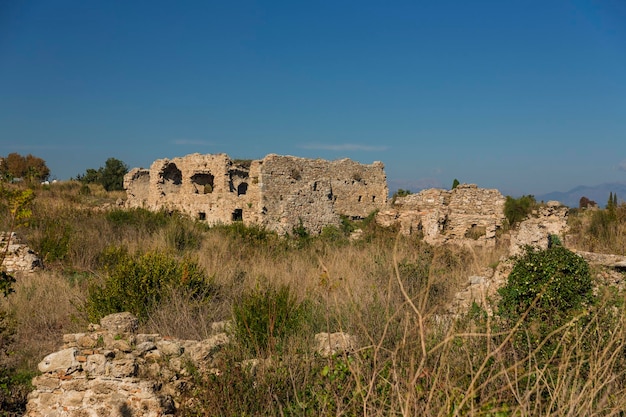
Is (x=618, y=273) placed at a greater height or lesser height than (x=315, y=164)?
lesser

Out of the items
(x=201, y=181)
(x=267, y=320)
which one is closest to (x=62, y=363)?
(x=267, y=320)

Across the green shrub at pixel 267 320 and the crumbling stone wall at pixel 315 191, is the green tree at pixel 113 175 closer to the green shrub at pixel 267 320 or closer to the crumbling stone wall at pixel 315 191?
the crumbling stone wall at pixel 315 191

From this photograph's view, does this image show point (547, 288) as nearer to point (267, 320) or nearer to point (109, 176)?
point (267, 320)

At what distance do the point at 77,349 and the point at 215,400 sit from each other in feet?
4.76

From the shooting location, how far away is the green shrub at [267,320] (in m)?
4.84

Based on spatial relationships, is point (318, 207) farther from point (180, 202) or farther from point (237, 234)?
point (180, 202)

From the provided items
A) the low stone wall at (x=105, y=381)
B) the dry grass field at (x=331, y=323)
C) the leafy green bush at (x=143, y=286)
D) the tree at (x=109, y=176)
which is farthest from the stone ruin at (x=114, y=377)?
the tree at (x=109, y=176)

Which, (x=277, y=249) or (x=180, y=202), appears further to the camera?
(x=180, y=202)

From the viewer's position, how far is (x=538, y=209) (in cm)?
1494

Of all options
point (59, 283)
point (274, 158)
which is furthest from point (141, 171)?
point (59, 283)

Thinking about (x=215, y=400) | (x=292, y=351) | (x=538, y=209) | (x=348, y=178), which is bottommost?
(x=215, y=400)

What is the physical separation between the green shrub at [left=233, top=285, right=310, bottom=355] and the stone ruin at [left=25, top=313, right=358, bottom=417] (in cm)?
44

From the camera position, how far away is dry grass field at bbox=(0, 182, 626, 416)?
2900mm

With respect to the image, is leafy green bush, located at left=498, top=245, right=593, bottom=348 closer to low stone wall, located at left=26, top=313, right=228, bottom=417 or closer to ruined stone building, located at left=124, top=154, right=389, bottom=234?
low stone wall, located at left=26, top=313, right=228, bottom=417
